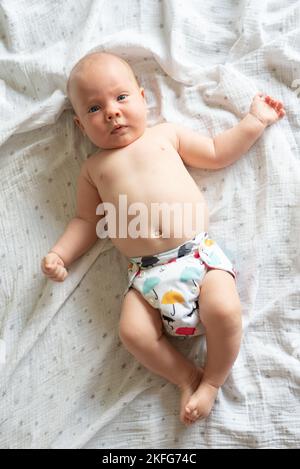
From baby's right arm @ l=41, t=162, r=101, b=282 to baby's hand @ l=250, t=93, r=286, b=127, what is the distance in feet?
1.44

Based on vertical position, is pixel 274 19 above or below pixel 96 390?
above

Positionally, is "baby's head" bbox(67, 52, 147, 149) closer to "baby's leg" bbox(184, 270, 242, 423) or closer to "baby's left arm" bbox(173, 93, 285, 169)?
"baby's left arm" bbox(173, 93, 285, 169)

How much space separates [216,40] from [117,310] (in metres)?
0.74

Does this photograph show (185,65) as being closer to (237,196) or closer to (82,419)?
(237,196)

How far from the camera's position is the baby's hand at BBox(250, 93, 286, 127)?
1.31 metres

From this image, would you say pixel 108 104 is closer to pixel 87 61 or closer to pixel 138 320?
pixel 87 61

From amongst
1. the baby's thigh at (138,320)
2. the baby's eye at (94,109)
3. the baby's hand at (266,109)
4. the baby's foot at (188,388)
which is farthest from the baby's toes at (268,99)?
the baby's foot at (188,388)

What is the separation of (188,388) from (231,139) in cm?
59

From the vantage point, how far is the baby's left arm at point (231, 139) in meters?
1.31

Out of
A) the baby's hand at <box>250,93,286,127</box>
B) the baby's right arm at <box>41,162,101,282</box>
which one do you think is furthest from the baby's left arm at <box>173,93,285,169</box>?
the baby's right arm at <box>41,162,101,282</box>

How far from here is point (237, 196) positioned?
52.6 inches

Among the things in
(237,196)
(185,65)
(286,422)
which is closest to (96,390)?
(286,422)

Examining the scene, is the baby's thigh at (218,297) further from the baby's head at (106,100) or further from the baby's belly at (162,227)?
the baby's head at (106,100)

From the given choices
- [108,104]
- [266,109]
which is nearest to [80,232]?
[108,104]
